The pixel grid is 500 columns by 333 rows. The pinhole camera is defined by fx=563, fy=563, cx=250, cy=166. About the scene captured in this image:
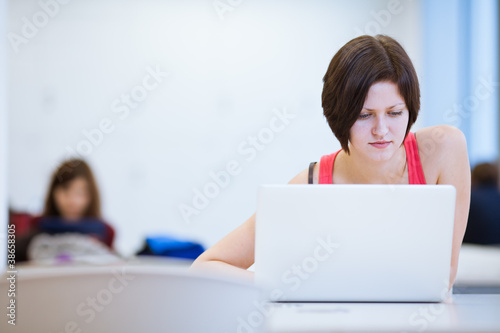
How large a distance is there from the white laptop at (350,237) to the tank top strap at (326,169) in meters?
0.60

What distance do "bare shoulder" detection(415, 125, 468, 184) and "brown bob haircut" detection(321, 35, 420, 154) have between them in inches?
5.0

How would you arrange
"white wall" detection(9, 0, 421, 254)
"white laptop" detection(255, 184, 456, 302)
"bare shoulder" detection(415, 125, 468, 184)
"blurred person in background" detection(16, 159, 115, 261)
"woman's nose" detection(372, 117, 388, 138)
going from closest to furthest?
"white laptop" detection(255, 184, 456, 302)
"woman's nose" detection(372, 117, 388, 138)
"bare shoulder" detection(415, 125, 468, 184)
"blurred person in background" detection(16, 159, 115, 261)
"white wall" detection(9, 0, 421, 254)

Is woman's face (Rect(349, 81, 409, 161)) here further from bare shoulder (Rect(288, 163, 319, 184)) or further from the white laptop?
the white laptop

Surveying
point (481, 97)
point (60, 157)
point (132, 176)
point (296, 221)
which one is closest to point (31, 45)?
point (60, 157)

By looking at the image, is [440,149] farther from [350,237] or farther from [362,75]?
[350,237]

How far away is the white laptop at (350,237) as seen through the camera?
109cm

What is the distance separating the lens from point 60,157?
460 cm

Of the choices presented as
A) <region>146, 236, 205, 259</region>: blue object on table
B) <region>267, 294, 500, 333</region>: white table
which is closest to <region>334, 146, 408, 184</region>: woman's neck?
<region>267, 294, 500, 333</region>: white table

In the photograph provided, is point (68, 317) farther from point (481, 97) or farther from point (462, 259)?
point (481, 97)

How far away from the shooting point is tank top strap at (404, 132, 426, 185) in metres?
1.67

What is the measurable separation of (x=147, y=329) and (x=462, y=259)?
2.40m

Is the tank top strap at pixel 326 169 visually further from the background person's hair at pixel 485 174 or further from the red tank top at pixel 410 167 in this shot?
the background person's hair at pixel 485 174

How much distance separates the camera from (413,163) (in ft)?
5.50

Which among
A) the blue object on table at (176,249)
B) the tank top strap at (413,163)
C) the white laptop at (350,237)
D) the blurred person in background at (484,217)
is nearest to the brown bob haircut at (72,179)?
the blue object on table at (176,249)
